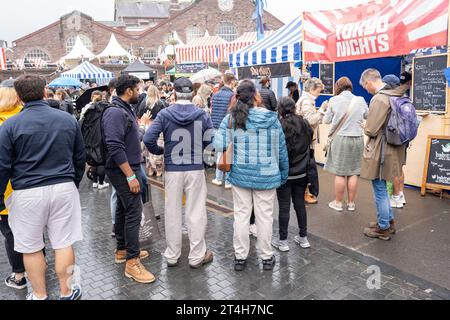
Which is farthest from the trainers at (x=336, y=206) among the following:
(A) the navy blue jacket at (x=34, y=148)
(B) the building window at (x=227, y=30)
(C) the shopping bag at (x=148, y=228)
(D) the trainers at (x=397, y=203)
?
(B) the building window at (x=227, y=30)

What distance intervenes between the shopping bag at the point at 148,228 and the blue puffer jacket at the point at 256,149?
1.16m

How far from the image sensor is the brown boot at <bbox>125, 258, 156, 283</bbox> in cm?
376

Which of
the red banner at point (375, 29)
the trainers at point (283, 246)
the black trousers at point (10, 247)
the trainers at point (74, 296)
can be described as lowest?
the trainers at point (74, 296)

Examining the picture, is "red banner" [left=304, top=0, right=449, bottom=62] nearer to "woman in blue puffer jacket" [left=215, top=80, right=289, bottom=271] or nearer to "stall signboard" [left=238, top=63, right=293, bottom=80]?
"stall signboard" [left=238, top=63, right=293, bottom=80]

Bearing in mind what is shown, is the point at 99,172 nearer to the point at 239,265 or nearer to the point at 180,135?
A: the point at 180,135

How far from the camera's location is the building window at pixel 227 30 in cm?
4482

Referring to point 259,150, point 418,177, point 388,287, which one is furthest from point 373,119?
point 418,177

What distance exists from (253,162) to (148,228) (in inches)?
62.6

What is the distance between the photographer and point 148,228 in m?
4.53

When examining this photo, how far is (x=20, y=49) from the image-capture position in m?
39.0

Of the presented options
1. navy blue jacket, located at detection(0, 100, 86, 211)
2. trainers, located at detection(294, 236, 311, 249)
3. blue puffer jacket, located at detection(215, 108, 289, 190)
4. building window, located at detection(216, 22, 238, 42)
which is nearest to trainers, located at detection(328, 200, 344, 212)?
trainers, located at detection(294, 236, 311, 249)

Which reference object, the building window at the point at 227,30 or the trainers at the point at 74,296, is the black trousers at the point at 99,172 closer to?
the trainers at the point at 74,296

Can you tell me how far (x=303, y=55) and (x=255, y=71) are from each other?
6.19 ft

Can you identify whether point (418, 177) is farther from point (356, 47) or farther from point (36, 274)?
point (36, 274)
